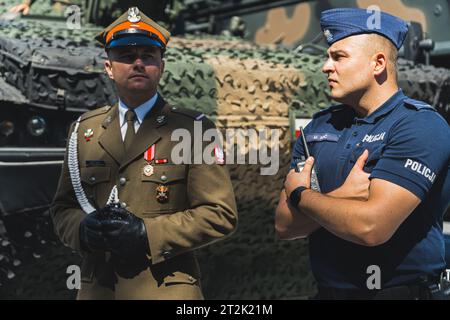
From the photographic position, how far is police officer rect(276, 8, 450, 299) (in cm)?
201

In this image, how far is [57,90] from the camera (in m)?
3.94

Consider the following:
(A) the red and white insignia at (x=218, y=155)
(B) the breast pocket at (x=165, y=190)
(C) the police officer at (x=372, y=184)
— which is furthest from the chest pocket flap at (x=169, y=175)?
(C) the police officer at (x=372, y=184)

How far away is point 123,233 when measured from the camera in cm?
224

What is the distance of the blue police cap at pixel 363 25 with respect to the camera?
219 centimetres

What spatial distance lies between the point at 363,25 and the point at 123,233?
3.21 ft

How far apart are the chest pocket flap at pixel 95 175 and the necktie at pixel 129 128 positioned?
11cm

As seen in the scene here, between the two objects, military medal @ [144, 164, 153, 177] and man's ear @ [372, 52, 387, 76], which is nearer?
man's ear @ [372, 52, 387, 76]

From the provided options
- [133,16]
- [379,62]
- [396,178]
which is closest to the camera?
[396,178]

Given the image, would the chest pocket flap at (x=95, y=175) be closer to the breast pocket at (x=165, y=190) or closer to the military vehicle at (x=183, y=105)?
the breast pocket at (x=165, y=190)

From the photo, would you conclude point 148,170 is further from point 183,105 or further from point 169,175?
point 183,105

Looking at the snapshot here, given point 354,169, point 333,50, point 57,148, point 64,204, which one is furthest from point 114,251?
point 57,148

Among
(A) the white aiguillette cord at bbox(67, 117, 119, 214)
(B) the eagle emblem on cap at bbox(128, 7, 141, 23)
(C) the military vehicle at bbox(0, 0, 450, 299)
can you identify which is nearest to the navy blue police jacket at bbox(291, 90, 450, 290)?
(A) the white aiguillette cord at bbox(67, 117, 119, 214)

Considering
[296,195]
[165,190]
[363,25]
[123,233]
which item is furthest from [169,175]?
[363,25]

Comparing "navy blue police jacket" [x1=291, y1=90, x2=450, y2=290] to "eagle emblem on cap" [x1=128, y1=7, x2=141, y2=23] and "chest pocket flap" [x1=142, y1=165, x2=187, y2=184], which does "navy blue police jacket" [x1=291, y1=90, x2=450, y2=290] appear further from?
"eagle emblem on cap" [x1=128, y1=7, x2=141, y2=23]
